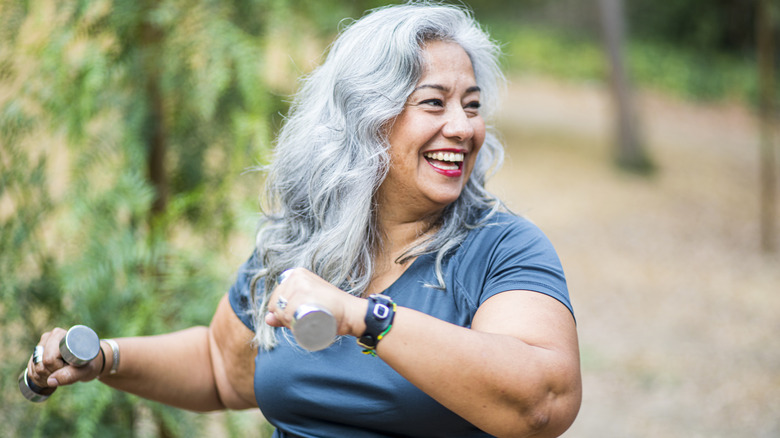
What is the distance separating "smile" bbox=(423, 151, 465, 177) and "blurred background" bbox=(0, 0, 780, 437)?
256mm

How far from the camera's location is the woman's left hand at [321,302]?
3.57ft

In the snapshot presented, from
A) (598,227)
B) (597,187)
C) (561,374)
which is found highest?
(597,187)

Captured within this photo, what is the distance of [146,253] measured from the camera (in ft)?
7.86

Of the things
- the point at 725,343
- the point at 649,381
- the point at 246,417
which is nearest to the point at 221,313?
the point at 246,417

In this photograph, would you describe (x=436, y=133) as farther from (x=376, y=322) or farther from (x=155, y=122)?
(x=155, y=122)

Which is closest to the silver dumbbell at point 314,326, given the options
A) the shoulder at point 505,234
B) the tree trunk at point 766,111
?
the shoulder at point 505,234

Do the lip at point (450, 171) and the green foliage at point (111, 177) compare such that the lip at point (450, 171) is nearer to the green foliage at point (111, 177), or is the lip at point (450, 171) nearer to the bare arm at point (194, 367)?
the bare arm at point (194, 367)

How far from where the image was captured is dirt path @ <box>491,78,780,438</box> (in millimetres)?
5102

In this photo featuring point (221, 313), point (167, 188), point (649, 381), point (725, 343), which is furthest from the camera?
point (725, 343)

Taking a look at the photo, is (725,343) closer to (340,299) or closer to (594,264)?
(594,264)

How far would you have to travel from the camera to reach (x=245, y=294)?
5.31ft

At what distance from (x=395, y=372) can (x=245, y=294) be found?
1.54 ft

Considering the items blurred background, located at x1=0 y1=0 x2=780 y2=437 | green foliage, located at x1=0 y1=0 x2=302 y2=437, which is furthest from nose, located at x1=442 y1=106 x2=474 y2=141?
green foliage, located at x1=0 y1=0 x2=302 y2=437

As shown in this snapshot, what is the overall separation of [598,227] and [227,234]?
23.0 feet
